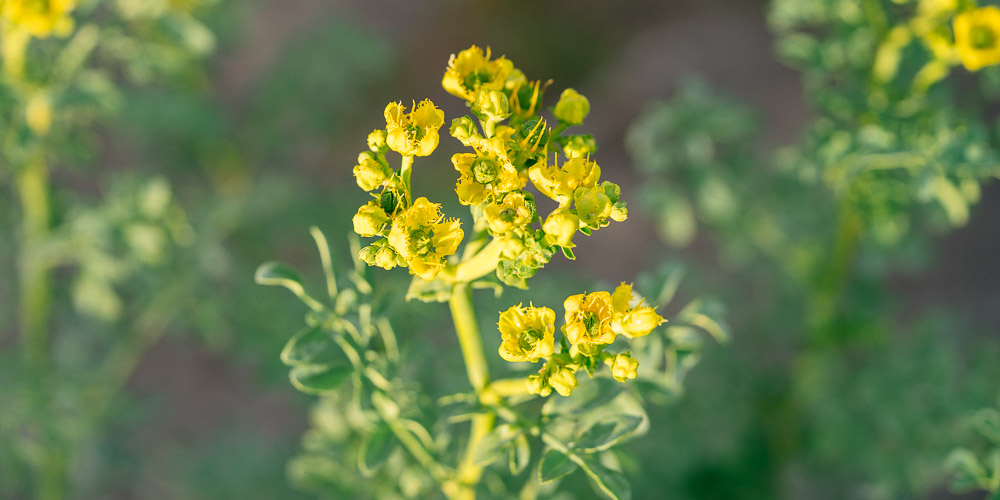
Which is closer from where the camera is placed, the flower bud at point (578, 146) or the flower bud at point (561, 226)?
the flower bud at point (561, 226)

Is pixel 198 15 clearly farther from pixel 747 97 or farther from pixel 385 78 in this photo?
pixel 747 97

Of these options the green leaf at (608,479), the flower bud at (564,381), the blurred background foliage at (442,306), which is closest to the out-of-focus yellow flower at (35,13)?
the blurred background foliage at (442,306)

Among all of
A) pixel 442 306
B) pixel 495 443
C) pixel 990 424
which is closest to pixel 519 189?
pixel 495 443

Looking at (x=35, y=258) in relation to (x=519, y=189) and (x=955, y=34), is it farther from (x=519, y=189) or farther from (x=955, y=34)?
(x=955, y=34)

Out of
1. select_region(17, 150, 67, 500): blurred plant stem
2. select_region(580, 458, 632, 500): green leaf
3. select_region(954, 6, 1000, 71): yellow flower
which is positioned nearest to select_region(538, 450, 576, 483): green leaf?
select_region(580, 458, 632, 500): green leaf

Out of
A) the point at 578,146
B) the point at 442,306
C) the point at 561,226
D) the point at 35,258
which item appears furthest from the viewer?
the point at 442,306

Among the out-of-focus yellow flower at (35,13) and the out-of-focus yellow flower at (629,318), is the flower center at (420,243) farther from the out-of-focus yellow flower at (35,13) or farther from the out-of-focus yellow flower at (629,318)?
the out-of-focus yellow flower at (35,13)
